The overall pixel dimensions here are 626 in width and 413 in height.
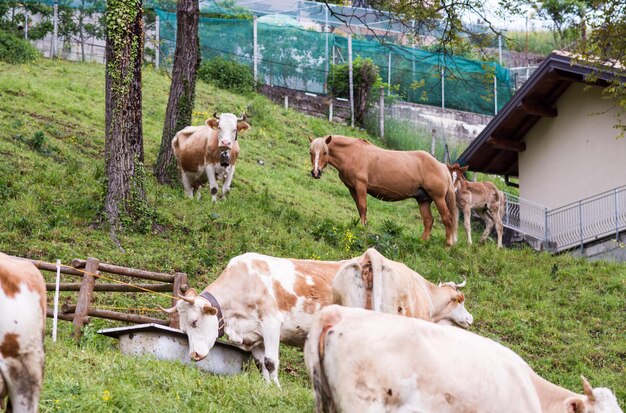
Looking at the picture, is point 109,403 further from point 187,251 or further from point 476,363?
point 187,251

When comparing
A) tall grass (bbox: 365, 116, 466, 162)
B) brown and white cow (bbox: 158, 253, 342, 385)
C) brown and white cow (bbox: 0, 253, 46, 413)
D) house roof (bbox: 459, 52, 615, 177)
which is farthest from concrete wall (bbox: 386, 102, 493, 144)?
brown and white cow (bbox: 0, 253, 46, 413)

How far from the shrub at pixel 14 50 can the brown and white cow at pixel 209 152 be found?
38.5 ft

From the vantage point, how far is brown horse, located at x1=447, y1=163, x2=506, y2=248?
2553 centimetres

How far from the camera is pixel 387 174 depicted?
22.2 meters

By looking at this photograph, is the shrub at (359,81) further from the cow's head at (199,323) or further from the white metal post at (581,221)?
the cow's head at (199,323)

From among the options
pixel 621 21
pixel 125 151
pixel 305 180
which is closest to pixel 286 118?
pixel 305 180

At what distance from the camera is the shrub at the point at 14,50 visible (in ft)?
103

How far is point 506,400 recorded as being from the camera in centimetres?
750

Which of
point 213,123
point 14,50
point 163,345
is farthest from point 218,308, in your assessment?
point 14,50

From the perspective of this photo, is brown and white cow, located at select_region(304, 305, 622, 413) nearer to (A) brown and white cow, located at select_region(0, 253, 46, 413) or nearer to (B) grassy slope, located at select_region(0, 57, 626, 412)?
(A) brown and white cow, located at select_region(0, 253, 46, 413)

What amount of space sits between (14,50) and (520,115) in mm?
15634

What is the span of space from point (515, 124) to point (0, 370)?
2353 centimetres

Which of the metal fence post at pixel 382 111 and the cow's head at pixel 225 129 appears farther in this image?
the metal fence post at pixel 382 111

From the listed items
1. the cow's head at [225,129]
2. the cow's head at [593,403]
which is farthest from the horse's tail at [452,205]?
the cow's head at [593,403]
